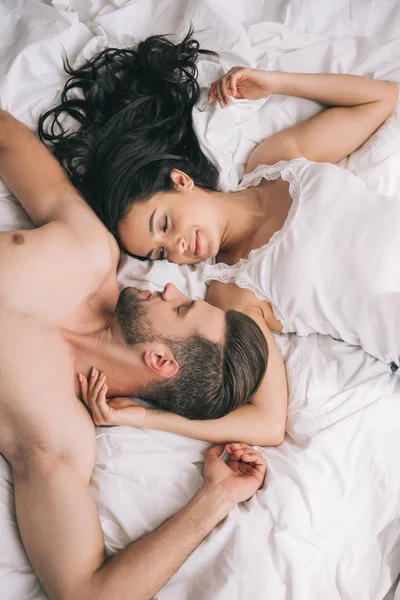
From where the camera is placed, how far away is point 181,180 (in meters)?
2.16

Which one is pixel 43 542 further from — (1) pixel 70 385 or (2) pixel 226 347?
(2) pixel 226 347

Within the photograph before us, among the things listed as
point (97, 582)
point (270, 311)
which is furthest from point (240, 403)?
point (97, 582)

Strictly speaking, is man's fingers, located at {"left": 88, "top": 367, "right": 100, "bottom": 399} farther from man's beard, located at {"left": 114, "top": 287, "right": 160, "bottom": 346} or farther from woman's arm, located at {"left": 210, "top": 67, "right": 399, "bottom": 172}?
woman's arm, located at {"left": 210, "top": 67, "right": 399, "bottom": 172}

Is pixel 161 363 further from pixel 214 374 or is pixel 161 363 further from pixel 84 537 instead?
pixel 84 537

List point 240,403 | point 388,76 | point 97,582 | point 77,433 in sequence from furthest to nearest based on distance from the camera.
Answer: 1. point 388,76
2. point 240,403
3. point 77,433
4. point 97,582

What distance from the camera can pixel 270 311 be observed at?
2.13 metres

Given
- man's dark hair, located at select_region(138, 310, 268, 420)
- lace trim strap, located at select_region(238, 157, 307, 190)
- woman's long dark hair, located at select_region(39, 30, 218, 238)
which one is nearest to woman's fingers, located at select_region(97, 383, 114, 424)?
man's dark hair, located at select_region(138, 310, 268, 420)

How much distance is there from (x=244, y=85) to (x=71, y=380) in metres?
1.32

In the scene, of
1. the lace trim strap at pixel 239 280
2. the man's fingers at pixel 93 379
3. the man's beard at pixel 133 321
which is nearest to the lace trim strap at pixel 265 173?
the lace trim strap at pixel 239 280

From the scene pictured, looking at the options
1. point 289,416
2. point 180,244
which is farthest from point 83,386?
point 289,416

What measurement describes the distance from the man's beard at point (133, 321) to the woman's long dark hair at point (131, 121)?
0.38 meters

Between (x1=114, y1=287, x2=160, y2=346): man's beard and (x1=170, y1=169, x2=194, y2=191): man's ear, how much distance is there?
49 cm

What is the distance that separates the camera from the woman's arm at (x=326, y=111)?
2.29 m

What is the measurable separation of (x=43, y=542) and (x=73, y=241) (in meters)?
0.92
